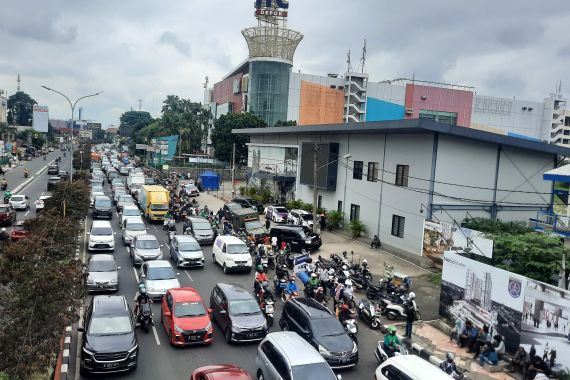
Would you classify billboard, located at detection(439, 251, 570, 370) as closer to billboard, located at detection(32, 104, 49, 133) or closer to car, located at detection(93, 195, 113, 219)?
car, located at detection(93, 195, 113, 219)

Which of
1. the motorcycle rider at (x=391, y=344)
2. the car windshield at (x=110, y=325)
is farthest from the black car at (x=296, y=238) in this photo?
the car windshield at (x=110, y=325)

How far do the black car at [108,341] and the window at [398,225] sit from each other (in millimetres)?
20952

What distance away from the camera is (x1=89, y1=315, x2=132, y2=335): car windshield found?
13.7 m

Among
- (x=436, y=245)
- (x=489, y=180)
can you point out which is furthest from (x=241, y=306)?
(x=489, y=180)

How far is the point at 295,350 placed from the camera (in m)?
12.1

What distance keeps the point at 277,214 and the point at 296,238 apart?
965 centimetres

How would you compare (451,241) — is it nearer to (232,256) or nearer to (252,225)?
(232,256)

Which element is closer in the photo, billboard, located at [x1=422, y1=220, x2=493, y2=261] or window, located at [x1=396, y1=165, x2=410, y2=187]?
billboard, located at [x1=422, y1=220, x2=493, y2=261]

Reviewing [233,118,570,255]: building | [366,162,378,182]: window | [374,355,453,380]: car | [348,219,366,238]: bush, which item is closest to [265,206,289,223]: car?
[233,118,570,255]: building

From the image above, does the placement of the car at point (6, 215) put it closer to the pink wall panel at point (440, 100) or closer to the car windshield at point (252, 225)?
the car windshield at point (252, 225)

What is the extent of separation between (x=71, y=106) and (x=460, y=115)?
3556 inches

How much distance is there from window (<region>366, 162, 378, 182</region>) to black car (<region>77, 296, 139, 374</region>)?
23785 mm

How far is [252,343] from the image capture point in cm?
1599

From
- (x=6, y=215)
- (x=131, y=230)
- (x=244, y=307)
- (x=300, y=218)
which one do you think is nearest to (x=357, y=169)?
(x=300, y=218)
